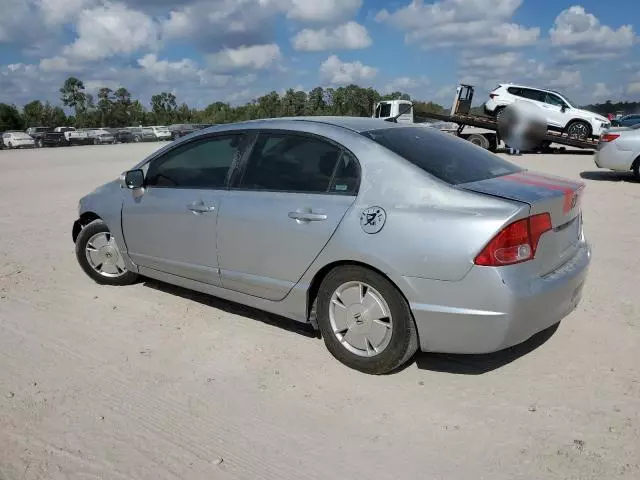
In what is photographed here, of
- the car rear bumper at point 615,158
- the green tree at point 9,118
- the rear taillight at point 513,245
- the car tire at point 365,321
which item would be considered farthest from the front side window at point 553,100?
the green tree at point 9,118

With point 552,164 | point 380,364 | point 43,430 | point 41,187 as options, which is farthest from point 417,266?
point 552,164

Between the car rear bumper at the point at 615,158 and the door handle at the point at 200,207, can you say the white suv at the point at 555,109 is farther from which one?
the door handle at the point at 200,207

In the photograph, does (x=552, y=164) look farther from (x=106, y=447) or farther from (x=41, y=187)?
(x=106, y=447)

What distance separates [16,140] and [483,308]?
45.3 meters

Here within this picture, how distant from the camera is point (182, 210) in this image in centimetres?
441

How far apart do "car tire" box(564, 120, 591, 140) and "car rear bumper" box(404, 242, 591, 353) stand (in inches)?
765

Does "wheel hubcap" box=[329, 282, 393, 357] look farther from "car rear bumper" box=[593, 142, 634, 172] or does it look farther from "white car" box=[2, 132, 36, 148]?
"white car" box=[2, 132, 36, 148]

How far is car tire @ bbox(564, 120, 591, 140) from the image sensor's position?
67.4 ft

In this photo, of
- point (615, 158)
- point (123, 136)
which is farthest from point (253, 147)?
point (123, 136)

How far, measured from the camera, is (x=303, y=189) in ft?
12.4

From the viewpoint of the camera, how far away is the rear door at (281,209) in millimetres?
3598

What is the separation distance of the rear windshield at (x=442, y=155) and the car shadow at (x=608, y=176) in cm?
987

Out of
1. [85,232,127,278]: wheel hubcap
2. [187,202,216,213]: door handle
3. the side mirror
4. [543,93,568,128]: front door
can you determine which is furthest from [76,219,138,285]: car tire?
[543,93,568,128]: front door

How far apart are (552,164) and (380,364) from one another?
610 inches
